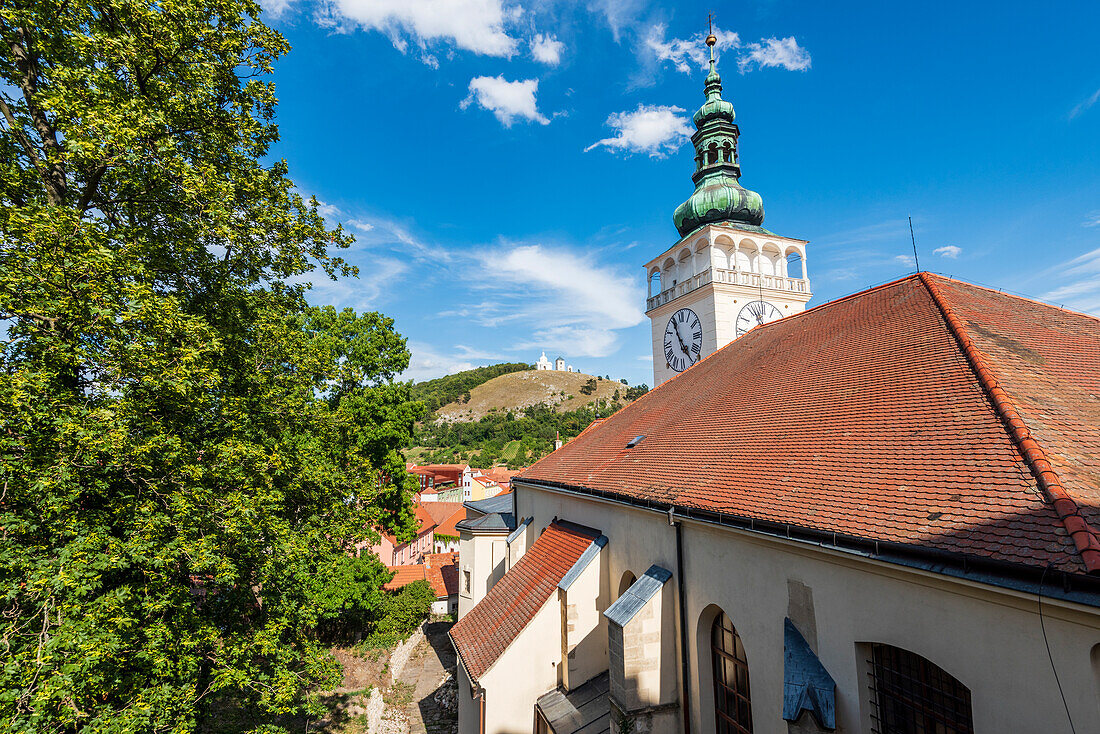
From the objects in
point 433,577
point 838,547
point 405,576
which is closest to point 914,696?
point 838,547

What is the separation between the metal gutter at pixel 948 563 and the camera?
3455 millimetres

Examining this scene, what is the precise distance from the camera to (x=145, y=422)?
7.52 metres

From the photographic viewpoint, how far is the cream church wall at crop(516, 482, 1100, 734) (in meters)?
3.65

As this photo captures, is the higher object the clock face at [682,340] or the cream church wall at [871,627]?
the clock face at [682,340]

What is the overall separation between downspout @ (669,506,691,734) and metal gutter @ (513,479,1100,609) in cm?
138

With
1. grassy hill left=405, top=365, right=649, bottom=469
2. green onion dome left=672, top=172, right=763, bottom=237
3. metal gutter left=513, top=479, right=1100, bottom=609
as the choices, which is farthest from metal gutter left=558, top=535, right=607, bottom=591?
grassy hill left=405, top=365, right=649, bottom=469

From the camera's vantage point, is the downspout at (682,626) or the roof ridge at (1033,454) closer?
the roof ridge at (1033,454)

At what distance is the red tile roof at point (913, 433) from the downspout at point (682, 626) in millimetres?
573

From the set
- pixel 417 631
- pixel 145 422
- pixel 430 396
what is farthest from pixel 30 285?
pixel 430 396

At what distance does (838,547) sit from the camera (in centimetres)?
510

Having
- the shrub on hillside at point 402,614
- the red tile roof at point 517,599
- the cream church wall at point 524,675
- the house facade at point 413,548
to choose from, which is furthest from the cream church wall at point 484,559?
the house facade at point 413,548

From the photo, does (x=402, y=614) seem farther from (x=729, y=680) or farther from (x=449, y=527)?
(x=449, y=527)

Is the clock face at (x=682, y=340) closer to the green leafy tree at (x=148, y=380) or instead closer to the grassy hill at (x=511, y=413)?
the green leafy tree at (x=148, y=380)

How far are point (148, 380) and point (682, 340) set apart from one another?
1733cm
